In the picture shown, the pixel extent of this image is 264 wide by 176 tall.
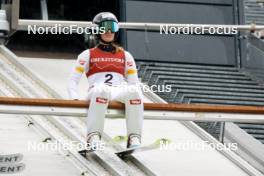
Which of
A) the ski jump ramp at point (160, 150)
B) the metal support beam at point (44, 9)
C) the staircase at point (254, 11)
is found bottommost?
the ski jump ramp at point (160, 150)

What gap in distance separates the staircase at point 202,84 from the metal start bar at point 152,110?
2451 millimetres

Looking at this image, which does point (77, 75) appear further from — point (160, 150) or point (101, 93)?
point (160, 150)

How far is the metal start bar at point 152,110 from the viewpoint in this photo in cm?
666

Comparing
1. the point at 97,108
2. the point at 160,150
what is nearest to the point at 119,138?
the point at 160,150

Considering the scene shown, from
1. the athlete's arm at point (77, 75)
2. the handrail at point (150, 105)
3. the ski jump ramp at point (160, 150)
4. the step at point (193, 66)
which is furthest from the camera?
the step at point (193, 66)

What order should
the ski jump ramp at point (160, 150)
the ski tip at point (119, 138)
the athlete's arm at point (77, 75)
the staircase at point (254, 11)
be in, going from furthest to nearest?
1. the staircase at point (254, 11)
2. the ski tip at point (119, 138)
3. the athlete's arm at point (77, 75)
4. the ski jump ramp at point (160, 150)

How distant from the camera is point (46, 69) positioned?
9547 mm

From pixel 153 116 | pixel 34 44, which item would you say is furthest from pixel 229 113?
pixel 34 44

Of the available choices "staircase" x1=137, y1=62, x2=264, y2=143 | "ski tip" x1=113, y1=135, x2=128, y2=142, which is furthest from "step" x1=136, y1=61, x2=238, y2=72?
Result: "ski tip" x1=113, y1=135, x2=128, y2=142

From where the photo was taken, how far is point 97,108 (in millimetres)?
6668

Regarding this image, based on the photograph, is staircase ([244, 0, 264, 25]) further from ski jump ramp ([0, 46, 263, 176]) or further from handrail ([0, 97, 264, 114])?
handrail ([0, 97, 264, 114])

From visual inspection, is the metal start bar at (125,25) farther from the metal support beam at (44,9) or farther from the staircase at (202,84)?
the metal support beam at (44,9)

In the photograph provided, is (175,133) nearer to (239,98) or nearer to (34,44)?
(239,98)

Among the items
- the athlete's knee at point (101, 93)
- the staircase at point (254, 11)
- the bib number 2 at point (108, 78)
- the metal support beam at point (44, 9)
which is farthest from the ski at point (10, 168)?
the staircase at point (254, 11)
